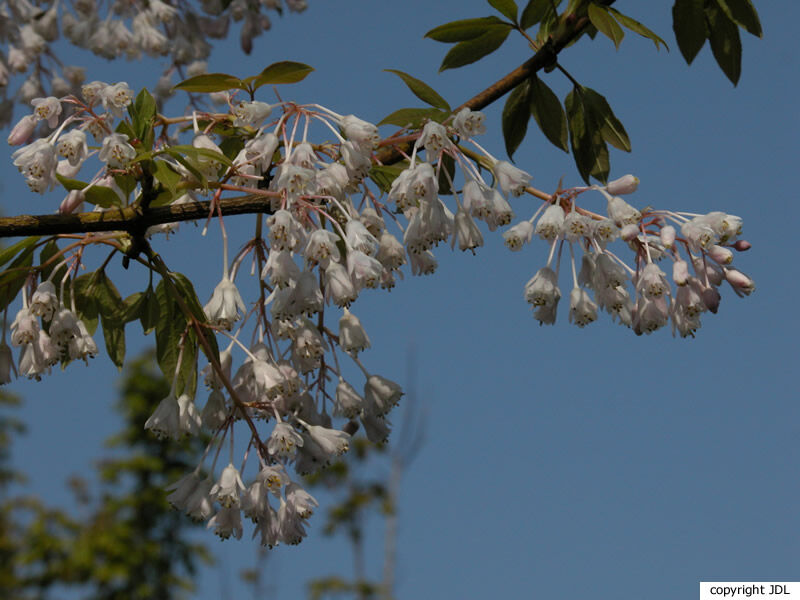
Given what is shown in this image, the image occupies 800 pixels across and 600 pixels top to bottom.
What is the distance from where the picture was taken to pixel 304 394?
2.35 m

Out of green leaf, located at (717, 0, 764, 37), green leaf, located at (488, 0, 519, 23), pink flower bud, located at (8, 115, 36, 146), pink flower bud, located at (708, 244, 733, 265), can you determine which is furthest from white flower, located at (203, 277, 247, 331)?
green leaf, located at (717, 0, 764, 37)

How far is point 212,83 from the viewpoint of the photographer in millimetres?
2250

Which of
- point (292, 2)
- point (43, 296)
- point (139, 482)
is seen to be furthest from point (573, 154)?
point (139, 482)

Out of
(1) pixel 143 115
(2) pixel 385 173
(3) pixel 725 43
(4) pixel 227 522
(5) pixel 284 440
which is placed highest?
(3) pixel 725 43

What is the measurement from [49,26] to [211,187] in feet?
16.0

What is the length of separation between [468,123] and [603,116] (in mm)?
426

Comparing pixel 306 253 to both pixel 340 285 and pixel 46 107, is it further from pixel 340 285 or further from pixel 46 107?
pixel 46 107

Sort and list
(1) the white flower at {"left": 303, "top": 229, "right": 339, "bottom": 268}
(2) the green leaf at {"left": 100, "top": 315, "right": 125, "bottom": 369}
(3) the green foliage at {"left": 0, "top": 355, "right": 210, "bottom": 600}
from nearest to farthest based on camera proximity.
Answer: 1. (1) the white flower at {"left": 303, "top": 229, "right": 339, "bottom": 268}
2. (2) the green leaf at {"left": 100, "top": 315, "right": 125, "bottom": 369}
3. (3) the green foliage at {"left": 0, "top": 355, "right": 210, "bottom": 600}

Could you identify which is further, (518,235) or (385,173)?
(385,173)

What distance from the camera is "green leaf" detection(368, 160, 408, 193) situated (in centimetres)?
222

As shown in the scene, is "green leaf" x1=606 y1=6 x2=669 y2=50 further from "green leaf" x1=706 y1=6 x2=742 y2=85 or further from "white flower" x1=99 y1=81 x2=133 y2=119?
"white flower" x1=99 y1=81 x2=133 y2=119

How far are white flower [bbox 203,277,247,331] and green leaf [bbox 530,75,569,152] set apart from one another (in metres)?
0.85

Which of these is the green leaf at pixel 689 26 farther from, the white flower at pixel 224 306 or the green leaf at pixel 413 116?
the white flower at pixel 224 306

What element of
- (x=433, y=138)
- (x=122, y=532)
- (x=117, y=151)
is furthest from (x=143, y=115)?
(x=122, y=532)
